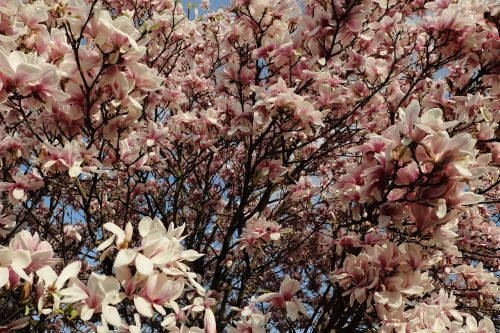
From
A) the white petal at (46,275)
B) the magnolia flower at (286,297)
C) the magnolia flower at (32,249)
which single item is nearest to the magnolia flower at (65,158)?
the magnolia flower at (32,249)

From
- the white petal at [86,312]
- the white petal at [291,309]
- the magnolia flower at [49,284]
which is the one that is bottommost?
the white petal at [291,309]

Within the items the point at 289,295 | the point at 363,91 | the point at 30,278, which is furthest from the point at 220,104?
the point at 30,278

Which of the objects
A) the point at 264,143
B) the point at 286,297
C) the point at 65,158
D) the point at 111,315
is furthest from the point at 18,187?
the point at 264,143

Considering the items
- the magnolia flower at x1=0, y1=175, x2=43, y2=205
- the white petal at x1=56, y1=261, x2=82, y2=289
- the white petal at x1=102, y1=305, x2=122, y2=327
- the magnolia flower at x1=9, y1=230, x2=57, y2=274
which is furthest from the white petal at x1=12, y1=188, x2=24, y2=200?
the white petal at x1=102, y1=305, x2=122, y2=327

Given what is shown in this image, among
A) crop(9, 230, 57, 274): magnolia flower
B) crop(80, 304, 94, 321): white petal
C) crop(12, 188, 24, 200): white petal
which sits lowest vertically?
crop(12, 188, 24, 200): white petal

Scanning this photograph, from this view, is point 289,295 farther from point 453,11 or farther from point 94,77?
point 453,11

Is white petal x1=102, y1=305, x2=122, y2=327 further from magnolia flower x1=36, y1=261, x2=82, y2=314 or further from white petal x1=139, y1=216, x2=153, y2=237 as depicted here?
white petal x1=139, y1=216, x2=153, y2=237

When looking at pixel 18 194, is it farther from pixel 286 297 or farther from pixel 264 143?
pixel 264 143

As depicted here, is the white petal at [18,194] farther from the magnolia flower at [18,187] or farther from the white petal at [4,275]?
the white petal at [4,275]

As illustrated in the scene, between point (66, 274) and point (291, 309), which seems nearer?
point (66, 274)

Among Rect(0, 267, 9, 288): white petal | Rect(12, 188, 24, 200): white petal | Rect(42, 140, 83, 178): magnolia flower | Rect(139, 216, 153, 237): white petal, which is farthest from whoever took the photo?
Rect(12, 188, 24, 200): white petal

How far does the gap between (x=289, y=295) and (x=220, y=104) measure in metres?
1.91

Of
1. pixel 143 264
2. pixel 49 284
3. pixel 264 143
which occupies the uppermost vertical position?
pixel 143 264

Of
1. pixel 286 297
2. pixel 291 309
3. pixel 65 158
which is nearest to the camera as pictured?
pixel 65 158
